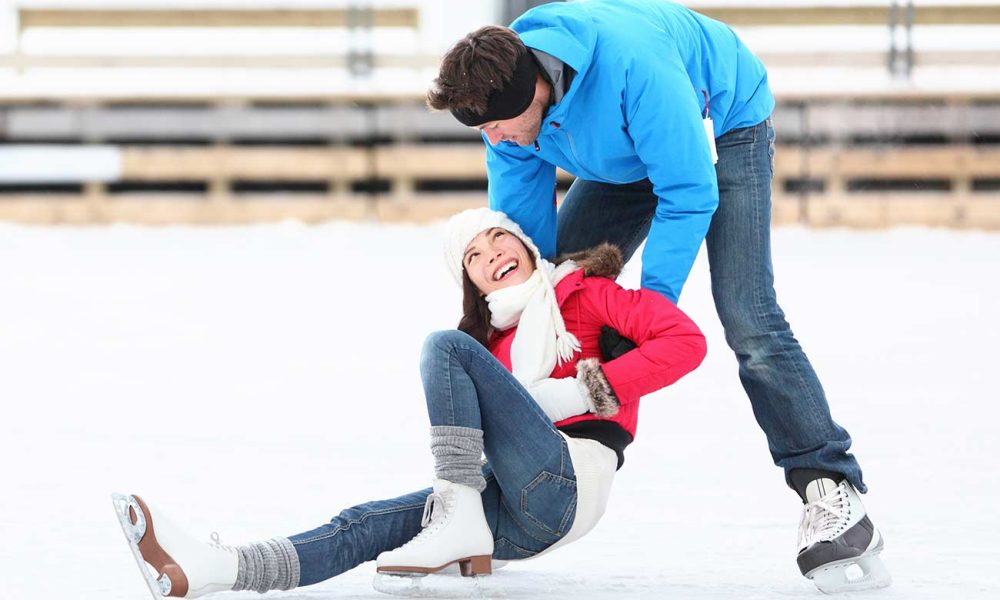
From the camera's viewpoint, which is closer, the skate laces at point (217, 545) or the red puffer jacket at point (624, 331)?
the skate laces at point (217, 545)

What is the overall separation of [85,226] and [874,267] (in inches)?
191

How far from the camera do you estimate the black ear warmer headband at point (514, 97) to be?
1.81 metres

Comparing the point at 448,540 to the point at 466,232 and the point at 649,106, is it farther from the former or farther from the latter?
the point at 649,106

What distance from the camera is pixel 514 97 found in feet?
5.96

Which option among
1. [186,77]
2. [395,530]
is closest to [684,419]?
[395,530]

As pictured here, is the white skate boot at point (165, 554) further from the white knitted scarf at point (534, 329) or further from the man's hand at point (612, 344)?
the man's hand at point (612, 344)

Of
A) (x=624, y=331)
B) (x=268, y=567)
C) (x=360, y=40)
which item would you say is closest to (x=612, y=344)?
(x=624, y=331)

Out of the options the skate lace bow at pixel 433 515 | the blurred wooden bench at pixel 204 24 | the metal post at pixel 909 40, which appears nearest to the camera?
the skate lace bow at pixel 433 515

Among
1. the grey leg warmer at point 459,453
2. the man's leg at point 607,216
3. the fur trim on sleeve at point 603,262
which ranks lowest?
the grey leg warmer at point 459,453

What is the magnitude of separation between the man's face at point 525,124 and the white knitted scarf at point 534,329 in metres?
0.20

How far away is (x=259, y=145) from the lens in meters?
8.59

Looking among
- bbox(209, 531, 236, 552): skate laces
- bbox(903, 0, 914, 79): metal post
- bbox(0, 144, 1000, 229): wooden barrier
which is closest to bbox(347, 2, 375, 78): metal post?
bbox(0, 144, 1000, 229): wooden barrier

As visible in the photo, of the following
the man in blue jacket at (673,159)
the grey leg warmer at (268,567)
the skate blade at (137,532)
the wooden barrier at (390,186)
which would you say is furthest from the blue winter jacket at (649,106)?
the wooden barrier at (390,186)

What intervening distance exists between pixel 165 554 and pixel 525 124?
749 mm
